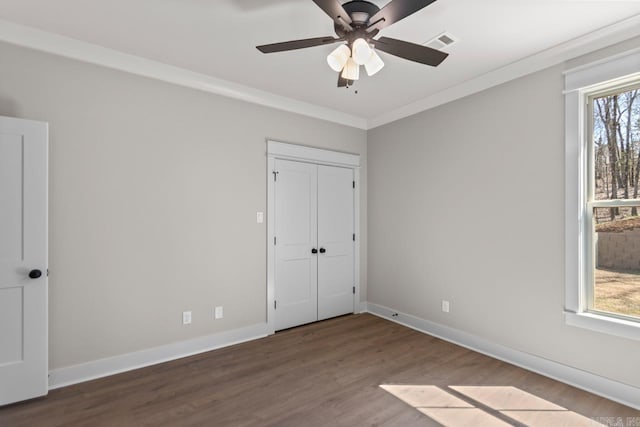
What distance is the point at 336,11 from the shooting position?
1.75 m

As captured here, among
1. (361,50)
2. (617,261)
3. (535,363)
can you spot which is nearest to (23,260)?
(361,50)

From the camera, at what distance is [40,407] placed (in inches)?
90.4

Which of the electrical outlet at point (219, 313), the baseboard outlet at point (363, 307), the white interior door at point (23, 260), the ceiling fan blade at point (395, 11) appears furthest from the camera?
the baseboard outlet at point (363, 307)

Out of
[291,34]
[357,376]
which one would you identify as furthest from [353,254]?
[291,34]

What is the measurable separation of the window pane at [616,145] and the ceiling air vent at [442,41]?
A: 4.14 ft

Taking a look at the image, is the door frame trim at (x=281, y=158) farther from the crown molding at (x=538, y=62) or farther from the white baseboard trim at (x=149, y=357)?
the crown molding at (x=538, y=62)

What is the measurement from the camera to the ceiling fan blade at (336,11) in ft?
5.47

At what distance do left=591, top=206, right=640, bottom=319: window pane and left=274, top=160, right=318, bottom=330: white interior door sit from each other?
278 cm

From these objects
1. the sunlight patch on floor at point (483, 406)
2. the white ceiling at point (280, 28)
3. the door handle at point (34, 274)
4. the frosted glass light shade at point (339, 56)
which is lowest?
the sunlight patch on floor at point (483, 406)

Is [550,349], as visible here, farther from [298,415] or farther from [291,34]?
[291,34]

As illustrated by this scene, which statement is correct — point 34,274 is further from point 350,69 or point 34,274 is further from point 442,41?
point 442,41

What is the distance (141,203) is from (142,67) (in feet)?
4.06

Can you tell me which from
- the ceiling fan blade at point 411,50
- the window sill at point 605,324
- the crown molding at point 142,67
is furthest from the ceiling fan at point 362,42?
the window sill at point 605,324

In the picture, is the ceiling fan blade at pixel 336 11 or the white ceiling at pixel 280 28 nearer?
the ceiling fan blade at pixel 336 11
